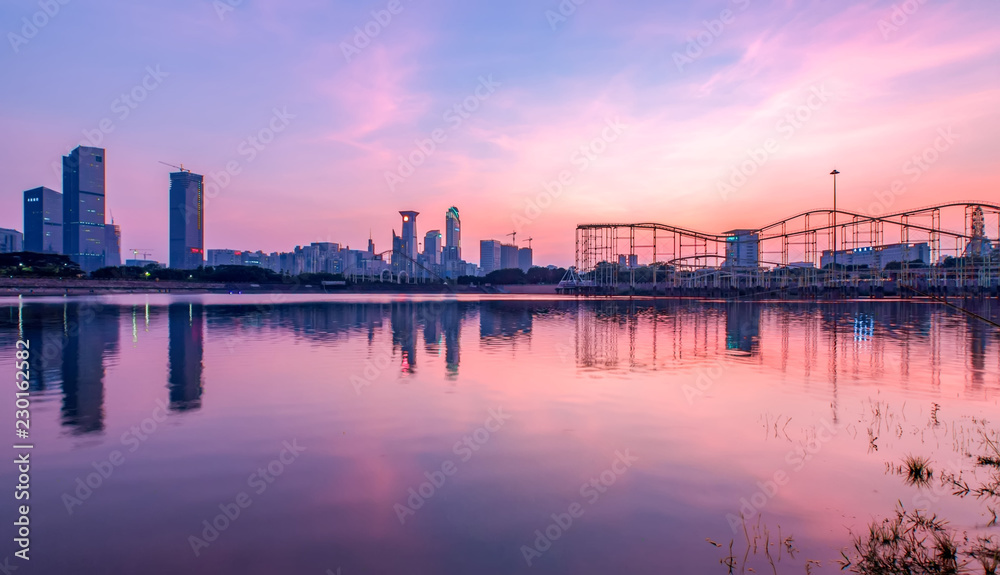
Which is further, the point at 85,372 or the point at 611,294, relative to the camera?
the point at 611,294

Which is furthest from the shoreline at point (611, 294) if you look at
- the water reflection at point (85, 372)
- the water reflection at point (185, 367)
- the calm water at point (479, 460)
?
the water reflection at point (85, 372)

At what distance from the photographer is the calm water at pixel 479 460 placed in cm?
602

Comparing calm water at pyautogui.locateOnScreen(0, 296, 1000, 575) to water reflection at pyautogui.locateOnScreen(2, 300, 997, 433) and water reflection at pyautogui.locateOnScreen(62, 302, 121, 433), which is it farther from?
water reflection at pyautogui.locateOnScreen(2, 300, 997, 433)

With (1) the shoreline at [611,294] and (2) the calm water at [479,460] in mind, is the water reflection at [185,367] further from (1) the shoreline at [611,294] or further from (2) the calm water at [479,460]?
(1) the shoreline at [611,294]

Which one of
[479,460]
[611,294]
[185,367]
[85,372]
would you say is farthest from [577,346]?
[611,294]

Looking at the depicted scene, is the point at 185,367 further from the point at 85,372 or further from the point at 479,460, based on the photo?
the point at 479,460

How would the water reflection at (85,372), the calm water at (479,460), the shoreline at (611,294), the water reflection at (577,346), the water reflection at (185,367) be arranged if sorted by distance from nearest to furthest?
1. the calm water at (479,460)
2. the water reflection at (85,372)
3. the water reflection at (185,367)
4. the water reflection at (577,346)
5. the shoreline at (611,294)

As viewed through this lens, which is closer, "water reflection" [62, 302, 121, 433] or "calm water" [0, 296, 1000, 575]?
"calm water" [0, 296, 1000, 575]

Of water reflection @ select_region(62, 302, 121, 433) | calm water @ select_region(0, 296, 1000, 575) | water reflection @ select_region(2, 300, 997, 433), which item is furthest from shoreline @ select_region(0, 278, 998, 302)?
water reflection @ select_region(62, 302, 121, 433)

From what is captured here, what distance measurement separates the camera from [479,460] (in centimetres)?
892

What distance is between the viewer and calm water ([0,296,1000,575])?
6023 mm

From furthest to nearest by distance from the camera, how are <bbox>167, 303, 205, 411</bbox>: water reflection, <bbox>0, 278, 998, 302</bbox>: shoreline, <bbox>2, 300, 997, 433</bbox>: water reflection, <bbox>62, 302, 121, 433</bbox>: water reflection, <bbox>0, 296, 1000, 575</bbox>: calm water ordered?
<bbox>0, 278, 998, 302</bbox>: shoreline
<bbox>2, 300, 997, 433</bbox>: water reflection
<bbox>167, 303, 205, 411</bbox>: water reflection
<bbox>62, 302, 121, 433</bbox>: water reflection
<bbox>0, 296, 1000, 575</bbox>: calm water

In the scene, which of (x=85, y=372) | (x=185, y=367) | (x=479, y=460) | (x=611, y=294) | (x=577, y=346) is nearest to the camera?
(x=479, y=460)

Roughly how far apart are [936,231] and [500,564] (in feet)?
388
